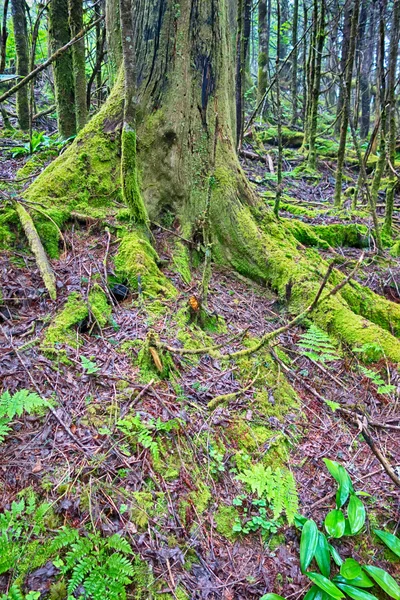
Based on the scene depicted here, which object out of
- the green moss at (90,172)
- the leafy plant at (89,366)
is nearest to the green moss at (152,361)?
the leafy plant at (89,366)

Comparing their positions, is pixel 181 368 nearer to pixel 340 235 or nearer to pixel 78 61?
pixel 340 235

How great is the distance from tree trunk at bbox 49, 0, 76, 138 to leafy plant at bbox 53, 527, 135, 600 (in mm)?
7119

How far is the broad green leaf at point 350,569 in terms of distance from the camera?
7.10 feet

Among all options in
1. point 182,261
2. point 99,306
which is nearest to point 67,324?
point 99,306

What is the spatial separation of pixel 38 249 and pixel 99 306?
2.59 ft

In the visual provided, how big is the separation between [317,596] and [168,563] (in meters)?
0.85

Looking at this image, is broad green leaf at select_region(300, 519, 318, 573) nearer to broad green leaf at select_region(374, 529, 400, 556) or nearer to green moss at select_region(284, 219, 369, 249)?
broad green leaf at select_region(374, 529, 400, 556)

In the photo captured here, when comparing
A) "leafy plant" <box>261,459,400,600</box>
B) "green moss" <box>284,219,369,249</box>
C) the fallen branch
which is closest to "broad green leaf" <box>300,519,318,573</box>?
"leafy plant" <box>261,459,400,600</box>

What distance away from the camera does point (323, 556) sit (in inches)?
87.9

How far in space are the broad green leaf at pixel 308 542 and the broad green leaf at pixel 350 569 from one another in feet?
0.59

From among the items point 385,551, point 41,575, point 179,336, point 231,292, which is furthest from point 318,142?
point 41,575

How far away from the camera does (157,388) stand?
2.75 meters

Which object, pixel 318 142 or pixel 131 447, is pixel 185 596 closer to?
pixel 131 447

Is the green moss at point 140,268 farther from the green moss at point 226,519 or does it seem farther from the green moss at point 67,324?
the green moss at point 226,519
